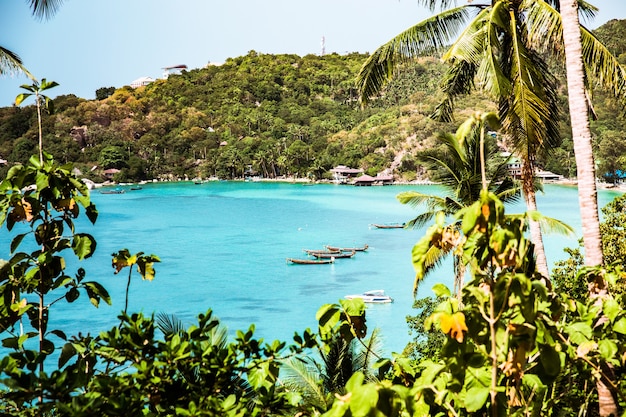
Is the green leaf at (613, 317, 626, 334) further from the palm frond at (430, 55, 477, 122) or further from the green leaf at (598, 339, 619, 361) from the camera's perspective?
the palm frond at (430, 55, 477, 122)

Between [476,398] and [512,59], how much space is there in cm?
506

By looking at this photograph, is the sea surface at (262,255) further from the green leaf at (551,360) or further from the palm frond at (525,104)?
the green leaf at (551,360)

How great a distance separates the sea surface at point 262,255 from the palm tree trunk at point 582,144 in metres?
4.43

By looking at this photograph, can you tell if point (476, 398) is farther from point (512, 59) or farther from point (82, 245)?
point (512, 59)

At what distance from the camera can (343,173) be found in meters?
53.8

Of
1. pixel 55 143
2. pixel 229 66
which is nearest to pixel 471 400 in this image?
pixel 55 143

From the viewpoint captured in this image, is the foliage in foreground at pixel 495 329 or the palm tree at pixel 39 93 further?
the palm tree at pixel 39 93

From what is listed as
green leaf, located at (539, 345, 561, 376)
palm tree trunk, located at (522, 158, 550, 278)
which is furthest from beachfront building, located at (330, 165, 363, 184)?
green leaf, located at (539, 345, 561, 376)

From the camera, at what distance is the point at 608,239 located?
7.47 metres

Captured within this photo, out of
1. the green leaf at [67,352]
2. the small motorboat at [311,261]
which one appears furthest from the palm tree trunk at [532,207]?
the small motorboat at [311,261]

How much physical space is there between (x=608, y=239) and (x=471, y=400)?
7020 millimetres

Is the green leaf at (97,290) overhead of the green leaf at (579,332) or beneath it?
overhead

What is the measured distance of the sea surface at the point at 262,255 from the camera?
61.5ft

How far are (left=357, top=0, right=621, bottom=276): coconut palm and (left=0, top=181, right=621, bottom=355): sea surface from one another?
308 cm
